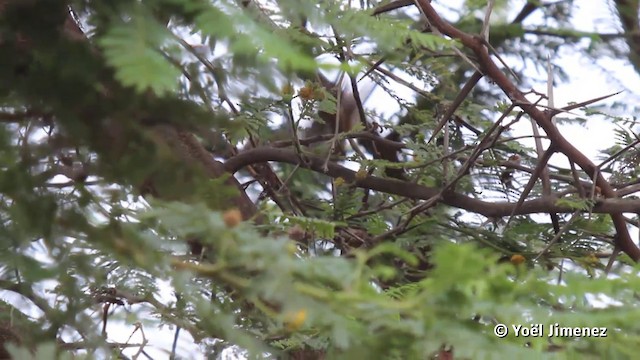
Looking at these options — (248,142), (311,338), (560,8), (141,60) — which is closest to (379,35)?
(141,60)

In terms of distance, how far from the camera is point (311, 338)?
47 cm

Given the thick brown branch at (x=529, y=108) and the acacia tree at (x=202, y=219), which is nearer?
the acacia tree at (x=202, y=219)

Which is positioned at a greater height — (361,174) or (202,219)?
(361,174)

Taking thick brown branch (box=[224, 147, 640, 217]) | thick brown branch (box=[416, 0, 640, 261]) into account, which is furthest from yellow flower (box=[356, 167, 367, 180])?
thick brown branch (box=[416, 0, 640, 261])

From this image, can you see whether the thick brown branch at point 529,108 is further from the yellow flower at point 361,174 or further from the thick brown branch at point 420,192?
the yellow flower at point 361,174

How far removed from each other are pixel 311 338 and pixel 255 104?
29 cm

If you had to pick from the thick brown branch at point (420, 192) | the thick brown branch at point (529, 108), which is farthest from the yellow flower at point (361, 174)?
the thick brown branch at point (529, 108)

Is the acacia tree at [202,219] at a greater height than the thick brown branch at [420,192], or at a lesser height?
lesser

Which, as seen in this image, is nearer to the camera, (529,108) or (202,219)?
(202,219)

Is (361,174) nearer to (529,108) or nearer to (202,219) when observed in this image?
(529,108)

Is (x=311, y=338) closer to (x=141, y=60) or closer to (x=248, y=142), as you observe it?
(x=141, y=60)

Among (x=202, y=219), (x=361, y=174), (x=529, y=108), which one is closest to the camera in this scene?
(x=202, y=219)

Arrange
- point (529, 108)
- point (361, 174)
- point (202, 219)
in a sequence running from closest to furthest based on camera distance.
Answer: point (202, 219) → point (529, 108) → point (361, 174)

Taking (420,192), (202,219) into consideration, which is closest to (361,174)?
(420,192)
